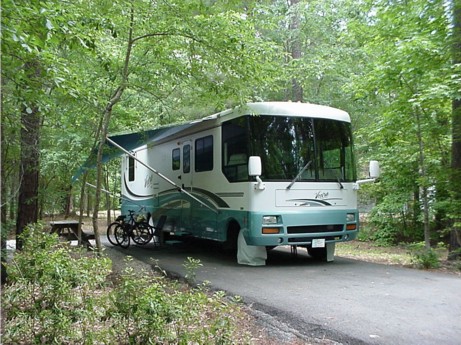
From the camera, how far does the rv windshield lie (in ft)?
26.8

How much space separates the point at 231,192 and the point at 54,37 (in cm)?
530

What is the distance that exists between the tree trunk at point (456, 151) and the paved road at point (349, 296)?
127 centimetres

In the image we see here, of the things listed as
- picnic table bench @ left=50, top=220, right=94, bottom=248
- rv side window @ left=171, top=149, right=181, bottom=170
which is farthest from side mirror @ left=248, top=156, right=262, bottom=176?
picnic table bench @ left=50, top=220, right=94, bottom=248

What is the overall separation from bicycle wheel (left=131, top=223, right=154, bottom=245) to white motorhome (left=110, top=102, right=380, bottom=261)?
101 inches

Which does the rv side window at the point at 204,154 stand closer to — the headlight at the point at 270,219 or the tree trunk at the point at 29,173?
the headlight at the point at 270,219

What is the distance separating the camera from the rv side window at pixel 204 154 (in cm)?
948

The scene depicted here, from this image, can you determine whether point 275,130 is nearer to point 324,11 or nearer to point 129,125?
point 129,125

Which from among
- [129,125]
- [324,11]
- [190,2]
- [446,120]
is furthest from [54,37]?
[324,11]

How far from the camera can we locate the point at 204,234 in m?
9.70

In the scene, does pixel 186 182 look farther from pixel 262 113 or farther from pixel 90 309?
pixel 90 309

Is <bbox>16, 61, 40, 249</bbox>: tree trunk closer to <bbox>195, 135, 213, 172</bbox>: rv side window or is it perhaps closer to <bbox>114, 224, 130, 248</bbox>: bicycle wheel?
<bbox>195, 135, 213, 172</bbox>: rv side window

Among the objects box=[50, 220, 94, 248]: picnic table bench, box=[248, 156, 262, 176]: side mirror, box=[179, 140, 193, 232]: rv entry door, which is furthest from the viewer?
box=[50, 220, 94, 248]: picnic table bench

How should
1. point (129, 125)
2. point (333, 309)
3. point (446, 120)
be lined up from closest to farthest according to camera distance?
1. point (333, 309)
2. point (446, 120)
3. point (129, 125)

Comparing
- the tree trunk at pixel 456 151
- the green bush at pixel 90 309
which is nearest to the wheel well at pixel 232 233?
the tree trunk at pixel 456 151
